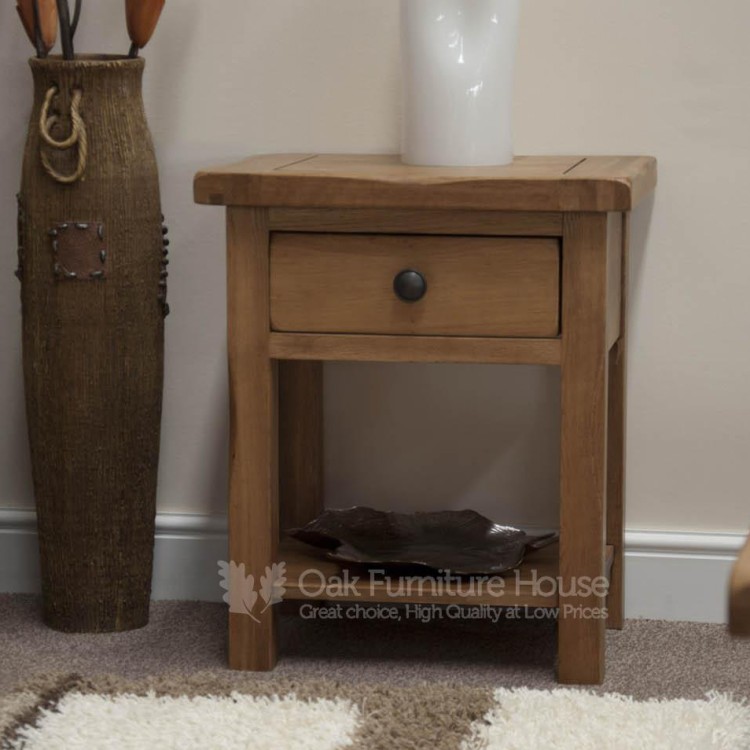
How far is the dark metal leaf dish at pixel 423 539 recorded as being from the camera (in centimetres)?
163

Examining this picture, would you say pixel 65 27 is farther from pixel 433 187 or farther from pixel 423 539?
pixel 423 539

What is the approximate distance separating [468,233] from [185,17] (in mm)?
596

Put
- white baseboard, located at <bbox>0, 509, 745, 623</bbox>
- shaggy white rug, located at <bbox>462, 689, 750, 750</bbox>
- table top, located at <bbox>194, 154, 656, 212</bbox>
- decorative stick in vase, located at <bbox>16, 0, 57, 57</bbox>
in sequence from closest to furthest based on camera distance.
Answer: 1. shaggy white rug, located at <bbox>462, 689, 750, 750</bbox>
2. table top, located at <bbox>194, 154, 656, 212</bbox>
3. decorative stick in vase, located at <bbox>16, 0, 57, 57</bbox>
4. white baseboard, located at <bbox>0, 509, 745, 623</bbox>

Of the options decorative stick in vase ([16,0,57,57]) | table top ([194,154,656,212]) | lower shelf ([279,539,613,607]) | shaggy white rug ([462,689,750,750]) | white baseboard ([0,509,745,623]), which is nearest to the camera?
shaggy white rug ([462,689,750,750])

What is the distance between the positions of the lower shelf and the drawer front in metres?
0.30

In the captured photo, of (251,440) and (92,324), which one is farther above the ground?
(92,324)

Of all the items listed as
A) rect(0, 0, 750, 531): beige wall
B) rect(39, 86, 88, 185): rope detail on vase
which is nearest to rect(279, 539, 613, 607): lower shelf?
rect(0, 0, 750, 531): beige wall

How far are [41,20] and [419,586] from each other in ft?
2.72

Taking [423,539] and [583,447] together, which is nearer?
[583,447]

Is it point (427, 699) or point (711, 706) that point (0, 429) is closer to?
point (427, 699)

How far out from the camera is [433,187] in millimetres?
1453

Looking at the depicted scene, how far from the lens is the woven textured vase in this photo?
5.41 feet

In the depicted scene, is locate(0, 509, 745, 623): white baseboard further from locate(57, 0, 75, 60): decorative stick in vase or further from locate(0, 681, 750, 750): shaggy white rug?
locate(57, 0, 75, 60): decorative stick in vase

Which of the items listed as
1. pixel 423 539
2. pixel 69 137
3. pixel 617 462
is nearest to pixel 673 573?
pixel 617 462
